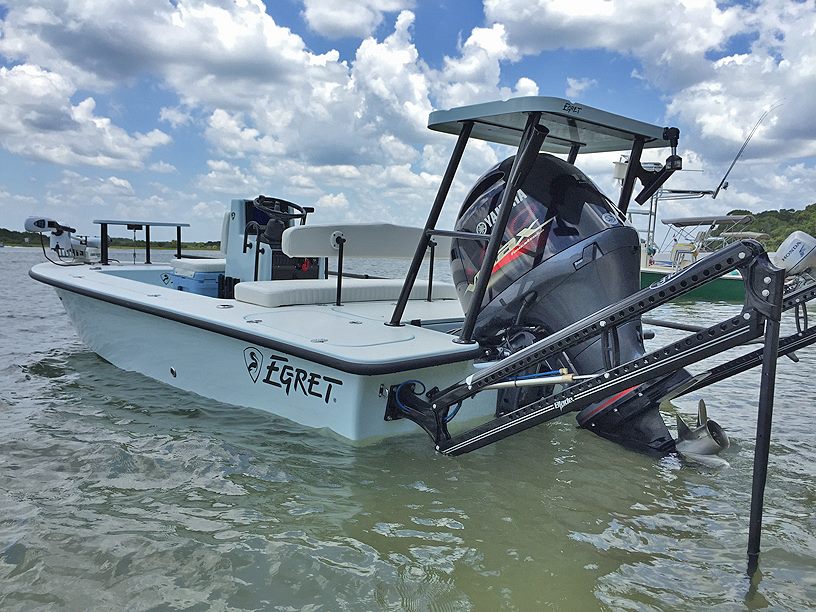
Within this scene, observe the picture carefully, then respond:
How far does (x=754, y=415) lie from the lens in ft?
17.5

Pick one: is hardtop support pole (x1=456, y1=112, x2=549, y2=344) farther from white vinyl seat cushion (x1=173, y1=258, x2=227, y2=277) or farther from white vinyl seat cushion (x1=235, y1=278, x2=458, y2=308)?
white vinyl seat cushion (x1=173, y1=258, x2=227, y2=277)

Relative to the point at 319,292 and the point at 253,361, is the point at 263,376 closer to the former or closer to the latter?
the point at 253,361

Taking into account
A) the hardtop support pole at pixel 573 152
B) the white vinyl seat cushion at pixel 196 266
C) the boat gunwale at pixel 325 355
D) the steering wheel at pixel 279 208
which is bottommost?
the boat gunwale at pixel 325 355

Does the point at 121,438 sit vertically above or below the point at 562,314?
below

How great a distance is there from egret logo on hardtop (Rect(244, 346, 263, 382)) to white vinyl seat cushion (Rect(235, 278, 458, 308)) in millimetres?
719

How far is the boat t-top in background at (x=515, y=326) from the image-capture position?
9.42 feet

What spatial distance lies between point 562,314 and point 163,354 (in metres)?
3.22

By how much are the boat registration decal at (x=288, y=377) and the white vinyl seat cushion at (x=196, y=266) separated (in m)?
3.01

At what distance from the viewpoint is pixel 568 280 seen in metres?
3.76

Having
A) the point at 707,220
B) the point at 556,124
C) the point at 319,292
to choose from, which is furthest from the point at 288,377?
the point at 707,220

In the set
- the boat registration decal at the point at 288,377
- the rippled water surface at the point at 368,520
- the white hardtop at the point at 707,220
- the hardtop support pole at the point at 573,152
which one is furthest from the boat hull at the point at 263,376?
the white hardtop at the point at 707,220

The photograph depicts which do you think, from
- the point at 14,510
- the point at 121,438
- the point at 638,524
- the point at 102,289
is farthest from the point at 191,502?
the point at 102,289

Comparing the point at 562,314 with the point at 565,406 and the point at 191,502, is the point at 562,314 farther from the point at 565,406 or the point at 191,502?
the point at 191,502

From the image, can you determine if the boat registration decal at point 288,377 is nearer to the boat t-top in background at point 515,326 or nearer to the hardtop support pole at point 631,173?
the boat t-top in background at point 515,326
